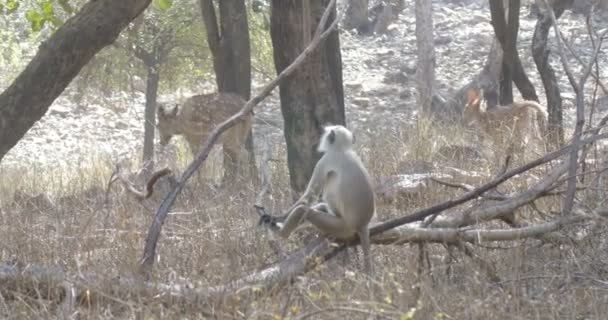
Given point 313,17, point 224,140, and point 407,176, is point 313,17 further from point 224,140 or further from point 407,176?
point 224,140

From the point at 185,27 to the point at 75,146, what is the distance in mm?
5766

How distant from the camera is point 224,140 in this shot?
1227 cm

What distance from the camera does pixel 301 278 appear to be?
5.51 metres

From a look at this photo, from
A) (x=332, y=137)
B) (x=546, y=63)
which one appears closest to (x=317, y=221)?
(x=332, y=137)

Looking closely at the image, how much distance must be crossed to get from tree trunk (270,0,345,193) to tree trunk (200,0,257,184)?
410 cm

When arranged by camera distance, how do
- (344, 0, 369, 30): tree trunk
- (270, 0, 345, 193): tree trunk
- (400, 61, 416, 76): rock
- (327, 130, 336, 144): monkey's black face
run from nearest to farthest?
(327, 130, 336, 144): monkey's black face
(270, 0, 345, 193): tree trunk
(400, 61, 416, 76): rock
(344, 0, 369, 30): tree trunk

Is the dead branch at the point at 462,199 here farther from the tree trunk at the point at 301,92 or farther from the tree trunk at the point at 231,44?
the tree trunk at the point at 231,44

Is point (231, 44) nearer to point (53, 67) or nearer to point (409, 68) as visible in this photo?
point (53, 67)

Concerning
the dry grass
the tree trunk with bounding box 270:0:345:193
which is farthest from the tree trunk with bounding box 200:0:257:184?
the dry grass

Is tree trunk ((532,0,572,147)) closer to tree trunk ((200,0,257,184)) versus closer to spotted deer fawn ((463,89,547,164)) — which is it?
spotted deer fawn ((463,89,547,164))

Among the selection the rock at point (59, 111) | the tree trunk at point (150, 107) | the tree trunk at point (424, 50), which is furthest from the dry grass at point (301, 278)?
the rock at point (59, 111)

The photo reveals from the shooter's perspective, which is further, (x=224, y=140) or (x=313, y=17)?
(x=224, y=140)

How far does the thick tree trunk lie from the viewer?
711 centimetres

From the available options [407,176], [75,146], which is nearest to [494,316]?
[407,176]
